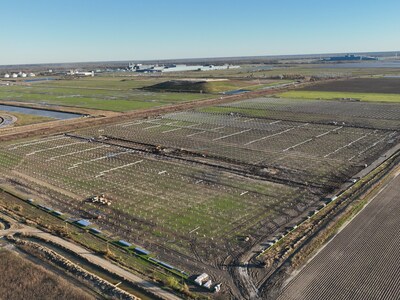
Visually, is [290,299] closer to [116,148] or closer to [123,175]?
[123,175]

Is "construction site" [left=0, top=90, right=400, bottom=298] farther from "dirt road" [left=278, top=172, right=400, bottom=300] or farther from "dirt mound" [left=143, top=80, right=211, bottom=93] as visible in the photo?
"dirt mound" [left=143, top=80, right=211, bottom=93]

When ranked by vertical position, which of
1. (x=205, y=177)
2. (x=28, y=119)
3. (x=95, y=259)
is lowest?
(x=95, y=259)

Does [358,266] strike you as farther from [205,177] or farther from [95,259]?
[205,177]

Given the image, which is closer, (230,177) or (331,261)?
(331,261)

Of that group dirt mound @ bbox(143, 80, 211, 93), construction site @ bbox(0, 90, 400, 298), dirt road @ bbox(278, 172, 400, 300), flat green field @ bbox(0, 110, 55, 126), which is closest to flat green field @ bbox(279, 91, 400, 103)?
construction site @ bbox(0, 90, 400, 298)

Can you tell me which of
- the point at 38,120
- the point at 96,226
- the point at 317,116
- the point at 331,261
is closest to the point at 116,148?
the point at 96,226

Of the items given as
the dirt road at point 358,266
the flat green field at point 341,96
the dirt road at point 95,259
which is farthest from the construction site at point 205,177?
the flat green field at point 341,96

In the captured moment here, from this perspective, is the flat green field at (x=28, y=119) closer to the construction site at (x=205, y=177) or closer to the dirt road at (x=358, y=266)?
the construction site at (x=205, y=177)

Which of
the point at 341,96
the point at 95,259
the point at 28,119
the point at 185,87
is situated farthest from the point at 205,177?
the point at 185,87
